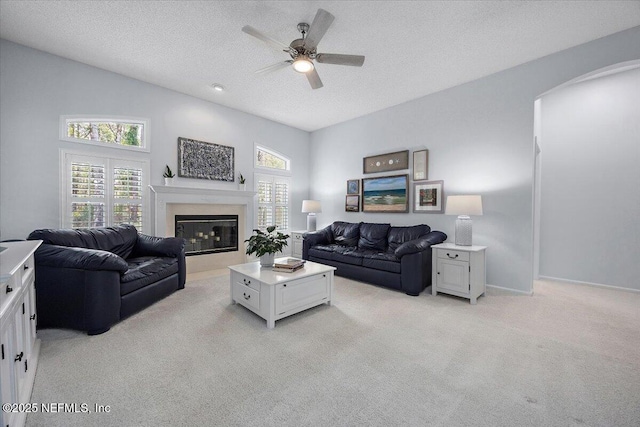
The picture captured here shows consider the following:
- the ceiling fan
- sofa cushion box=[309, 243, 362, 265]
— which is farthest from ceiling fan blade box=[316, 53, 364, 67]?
sofa cushion box=[309, 243, 362, 265]

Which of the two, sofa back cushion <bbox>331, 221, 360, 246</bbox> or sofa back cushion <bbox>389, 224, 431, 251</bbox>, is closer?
sofa back cushion <bbox>389, 224, 431, 251</bbox>

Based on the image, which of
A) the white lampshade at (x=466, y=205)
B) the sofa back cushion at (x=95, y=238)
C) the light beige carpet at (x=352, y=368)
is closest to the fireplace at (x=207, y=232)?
the sofa back cushion at (x=95, y=238)

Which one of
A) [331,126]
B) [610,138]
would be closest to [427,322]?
[610,138]

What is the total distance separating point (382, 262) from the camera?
3.83 metres

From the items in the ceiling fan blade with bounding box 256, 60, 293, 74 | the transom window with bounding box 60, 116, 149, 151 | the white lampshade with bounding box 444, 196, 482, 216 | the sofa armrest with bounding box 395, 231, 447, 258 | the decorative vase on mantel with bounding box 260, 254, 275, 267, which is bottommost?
the decorative vase on mantel with bounding box 260, 254, 275, 267

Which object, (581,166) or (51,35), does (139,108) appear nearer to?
(51,35)

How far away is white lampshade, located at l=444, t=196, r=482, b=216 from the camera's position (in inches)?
137

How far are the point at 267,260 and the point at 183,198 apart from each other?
236 centimetres

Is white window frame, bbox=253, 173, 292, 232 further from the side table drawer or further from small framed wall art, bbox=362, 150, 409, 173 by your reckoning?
the side table drawer

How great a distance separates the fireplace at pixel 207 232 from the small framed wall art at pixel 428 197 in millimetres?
3523

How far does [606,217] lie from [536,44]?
9.20 ft

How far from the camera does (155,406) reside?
5.16 ft

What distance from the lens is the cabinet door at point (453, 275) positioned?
11.0 ft

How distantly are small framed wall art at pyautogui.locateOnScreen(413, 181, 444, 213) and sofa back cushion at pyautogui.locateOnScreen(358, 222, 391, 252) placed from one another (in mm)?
652
